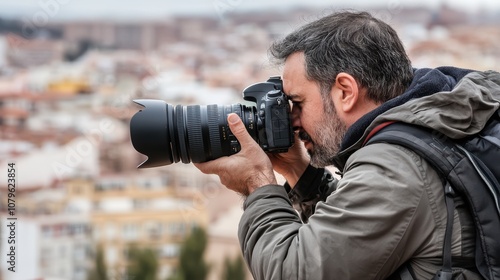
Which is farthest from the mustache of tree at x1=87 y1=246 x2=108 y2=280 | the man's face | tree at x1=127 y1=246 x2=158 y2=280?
tree at x1=87 y1=246 x2=108 y2=280

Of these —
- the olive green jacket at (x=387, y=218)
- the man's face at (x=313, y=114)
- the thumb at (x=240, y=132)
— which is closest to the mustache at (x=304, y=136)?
the man's face at (x=313, y=114)

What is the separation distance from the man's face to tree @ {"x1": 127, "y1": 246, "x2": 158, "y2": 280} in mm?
14208

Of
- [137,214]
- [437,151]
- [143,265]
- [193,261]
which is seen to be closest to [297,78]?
[437,151]

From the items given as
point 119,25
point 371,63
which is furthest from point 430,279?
point 119,25

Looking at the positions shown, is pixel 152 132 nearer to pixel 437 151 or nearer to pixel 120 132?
pixel 437 151

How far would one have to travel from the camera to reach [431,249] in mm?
1044

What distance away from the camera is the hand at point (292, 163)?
1.49 metres

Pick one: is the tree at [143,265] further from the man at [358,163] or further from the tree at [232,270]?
the man at [358,163]

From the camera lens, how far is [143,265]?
1538cm

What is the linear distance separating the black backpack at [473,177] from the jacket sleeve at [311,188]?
0.46 meters

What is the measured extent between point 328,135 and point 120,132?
16485 mm

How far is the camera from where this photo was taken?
1.34 m

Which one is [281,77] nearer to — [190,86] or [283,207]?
[283,207]

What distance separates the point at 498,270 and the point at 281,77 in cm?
54
